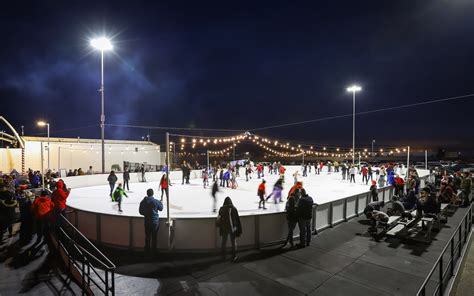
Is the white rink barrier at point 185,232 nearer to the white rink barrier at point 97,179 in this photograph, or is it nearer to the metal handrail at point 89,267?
the metal handrail at point 89,267

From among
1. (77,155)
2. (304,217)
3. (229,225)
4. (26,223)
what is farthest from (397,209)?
(77,155)

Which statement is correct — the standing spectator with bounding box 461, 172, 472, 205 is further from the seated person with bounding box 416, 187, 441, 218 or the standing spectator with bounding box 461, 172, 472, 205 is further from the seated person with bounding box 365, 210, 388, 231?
the seated person with bounding box 365, 210, 388, 231

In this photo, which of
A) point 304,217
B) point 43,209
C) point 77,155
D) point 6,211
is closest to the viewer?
point 304,217

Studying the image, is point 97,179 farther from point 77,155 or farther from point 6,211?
point 6,211

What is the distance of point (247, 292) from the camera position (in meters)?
4.26

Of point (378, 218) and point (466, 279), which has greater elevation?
point (378, 218)

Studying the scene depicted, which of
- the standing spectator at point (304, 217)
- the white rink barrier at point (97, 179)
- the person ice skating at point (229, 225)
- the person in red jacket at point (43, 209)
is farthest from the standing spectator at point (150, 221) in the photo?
the white rink barrier at point (97, 179)

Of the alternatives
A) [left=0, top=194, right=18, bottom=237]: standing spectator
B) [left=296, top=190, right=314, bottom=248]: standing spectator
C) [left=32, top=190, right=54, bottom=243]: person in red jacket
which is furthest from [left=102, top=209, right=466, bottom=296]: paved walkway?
[left=0, top=194, right=18, bottom=237]: standing spectator

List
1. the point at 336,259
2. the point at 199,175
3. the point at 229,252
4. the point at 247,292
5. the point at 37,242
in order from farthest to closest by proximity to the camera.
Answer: the point at 199,175
the point at 37,242
the point at 229,252
the point at 336,259
the point at 247,292

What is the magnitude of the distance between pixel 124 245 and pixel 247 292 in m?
3.62

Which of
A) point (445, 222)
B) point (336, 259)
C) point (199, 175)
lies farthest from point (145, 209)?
point (199, 175)

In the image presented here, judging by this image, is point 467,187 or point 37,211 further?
point 467,187

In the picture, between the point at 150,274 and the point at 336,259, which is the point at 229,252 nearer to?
the point at 150,274

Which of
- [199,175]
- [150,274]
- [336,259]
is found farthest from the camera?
[199,175]
